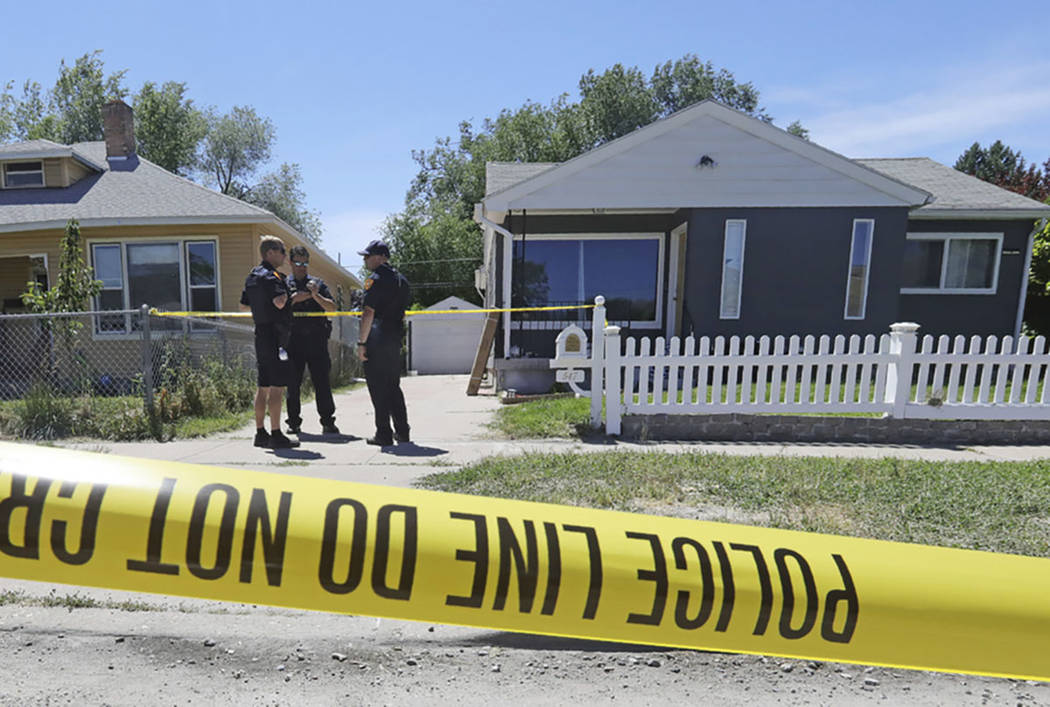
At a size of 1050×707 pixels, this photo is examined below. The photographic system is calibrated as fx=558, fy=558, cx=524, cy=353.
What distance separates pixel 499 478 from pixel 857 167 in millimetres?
9647

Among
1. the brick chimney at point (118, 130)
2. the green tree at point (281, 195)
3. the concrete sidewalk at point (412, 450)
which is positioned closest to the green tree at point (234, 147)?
the green tree at point (281, 195)

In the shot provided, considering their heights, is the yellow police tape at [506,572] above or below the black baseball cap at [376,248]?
below

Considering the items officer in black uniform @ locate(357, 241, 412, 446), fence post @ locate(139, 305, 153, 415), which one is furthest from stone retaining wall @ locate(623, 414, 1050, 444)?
fence post @ locate(139, 305, 153, 415)

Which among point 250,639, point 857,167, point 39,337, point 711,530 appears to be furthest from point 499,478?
point 857,167

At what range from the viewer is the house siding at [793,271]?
10555 millimetres

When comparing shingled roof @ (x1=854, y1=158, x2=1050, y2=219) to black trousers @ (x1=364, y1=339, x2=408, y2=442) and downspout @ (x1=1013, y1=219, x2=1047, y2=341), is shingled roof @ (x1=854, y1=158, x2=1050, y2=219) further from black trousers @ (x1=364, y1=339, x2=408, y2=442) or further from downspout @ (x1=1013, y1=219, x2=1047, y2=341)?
black trousers @ (x1=364, y1=339, x2=408, y2=442)

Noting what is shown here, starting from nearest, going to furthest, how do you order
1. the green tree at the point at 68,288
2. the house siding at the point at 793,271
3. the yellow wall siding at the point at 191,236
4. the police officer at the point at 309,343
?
1. the police officer at the point at 309,343
2. the green tree at the point at 68,288
3. the house siding at the point at 793,271
4. the yellow wall siding at the point at 191,236

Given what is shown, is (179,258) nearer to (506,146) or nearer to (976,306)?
(976,306)

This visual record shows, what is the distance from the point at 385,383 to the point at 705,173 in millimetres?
7794

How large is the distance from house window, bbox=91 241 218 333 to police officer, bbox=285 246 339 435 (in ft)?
25.9

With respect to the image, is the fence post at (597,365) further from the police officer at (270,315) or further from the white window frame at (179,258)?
the white window frame at (179,258)

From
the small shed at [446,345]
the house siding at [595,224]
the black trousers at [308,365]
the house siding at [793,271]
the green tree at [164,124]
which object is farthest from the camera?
the green tree at [164,124]

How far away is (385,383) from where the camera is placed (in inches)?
221

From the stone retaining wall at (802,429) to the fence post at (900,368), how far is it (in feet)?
0.65
